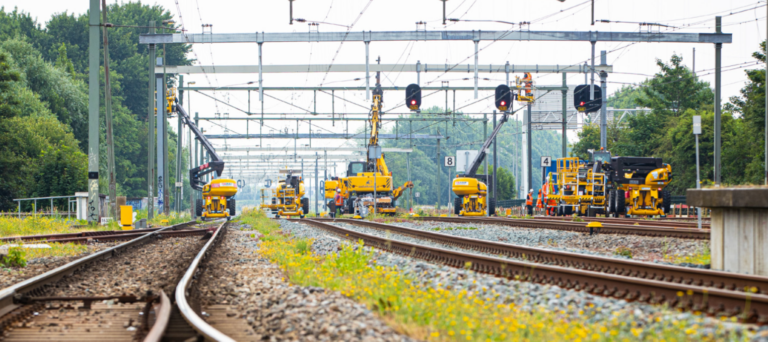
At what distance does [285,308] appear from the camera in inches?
245

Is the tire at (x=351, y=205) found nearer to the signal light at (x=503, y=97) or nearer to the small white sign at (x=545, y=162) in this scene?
the signal light at (x=503, y=97)

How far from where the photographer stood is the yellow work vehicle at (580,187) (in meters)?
26.8

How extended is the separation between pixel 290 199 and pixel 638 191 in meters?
21.2

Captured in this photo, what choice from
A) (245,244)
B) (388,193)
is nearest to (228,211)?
(388,193)

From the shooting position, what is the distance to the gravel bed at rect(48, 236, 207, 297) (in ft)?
25.5

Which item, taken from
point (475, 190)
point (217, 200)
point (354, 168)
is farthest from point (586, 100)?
point (217, 200)

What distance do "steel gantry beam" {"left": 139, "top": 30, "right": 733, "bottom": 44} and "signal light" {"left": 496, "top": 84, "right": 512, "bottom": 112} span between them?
3.36 m

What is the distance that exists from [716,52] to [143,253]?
21.9 metres

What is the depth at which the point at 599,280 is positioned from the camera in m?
7.02

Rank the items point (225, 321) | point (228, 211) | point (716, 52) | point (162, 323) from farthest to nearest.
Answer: point (228, 211) < point (716, 52) < point (225, 321) < point (162, 323)

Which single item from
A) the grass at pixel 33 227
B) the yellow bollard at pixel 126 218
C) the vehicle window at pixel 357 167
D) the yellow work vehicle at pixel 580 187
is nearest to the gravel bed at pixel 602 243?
the yellow work vehicle at pixel 580 187

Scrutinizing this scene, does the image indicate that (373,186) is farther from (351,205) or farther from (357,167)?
(357,167)

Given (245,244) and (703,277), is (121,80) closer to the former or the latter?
(245,244)

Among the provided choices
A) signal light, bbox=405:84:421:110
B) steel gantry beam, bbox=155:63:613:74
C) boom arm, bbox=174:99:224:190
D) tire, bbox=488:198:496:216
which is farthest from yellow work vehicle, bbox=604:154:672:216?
boom arm, bbox=174:99:224:190
